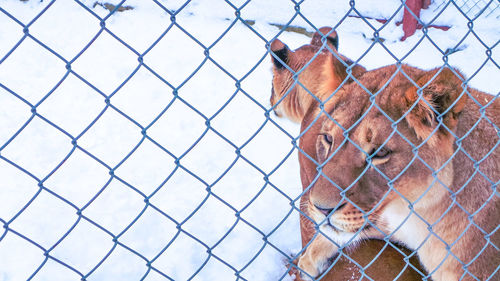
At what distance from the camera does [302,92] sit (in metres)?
2.69

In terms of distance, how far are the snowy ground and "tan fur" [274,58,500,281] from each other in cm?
31

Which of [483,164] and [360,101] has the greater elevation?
[483,164]

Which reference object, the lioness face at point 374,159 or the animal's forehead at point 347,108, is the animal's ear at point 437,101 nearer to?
the lioness face at point 374,159

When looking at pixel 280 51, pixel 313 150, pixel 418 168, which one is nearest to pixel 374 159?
pixel 418 168

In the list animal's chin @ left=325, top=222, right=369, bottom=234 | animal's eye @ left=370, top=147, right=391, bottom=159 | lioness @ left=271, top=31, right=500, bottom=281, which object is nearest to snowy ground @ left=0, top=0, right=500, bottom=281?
animal's chin @ left=325, top=222, right=369, bottom=234

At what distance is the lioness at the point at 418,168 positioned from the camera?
1.83m

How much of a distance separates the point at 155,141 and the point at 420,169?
1104 mm

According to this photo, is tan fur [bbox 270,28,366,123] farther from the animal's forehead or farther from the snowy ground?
the snowy ground

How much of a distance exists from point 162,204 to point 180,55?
200 centimetres

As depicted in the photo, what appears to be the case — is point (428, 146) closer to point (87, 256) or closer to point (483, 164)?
point (483, 164)

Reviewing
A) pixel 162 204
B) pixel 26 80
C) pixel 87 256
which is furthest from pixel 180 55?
pixel 87 256

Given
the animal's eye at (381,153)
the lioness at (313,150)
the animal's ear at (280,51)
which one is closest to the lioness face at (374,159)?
the animal's eye at (381,153)

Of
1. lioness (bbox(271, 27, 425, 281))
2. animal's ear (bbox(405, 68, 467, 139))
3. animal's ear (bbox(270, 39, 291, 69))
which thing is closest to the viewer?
animal's ear (bbox(405, 68, 467, 139))

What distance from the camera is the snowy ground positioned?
9.91ft
